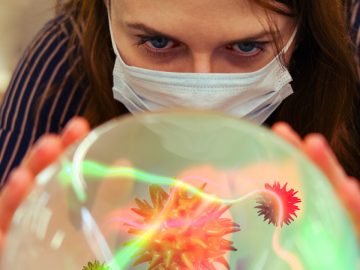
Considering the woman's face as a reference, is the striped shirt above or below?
below

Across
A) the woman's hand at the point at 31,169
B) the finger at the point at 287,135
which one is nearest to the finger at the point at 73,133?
the woman's hand at the point at 31,169

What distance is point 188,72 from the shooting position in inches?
28.8

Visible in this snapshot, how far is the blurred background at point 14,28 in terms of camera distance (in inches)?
58.1

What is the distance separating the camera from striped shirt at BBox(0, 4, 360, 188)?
3.12 ft

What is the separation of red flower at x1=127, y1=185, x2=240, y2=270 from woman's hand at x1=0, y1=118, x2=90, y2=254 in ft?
0.26

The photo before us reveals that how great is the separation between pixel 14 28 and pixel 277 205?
1158 millimetres

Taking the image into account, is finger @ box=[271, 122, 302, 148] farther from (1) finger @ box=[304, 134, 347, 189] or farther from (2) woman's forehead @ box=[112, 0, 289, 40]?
(2) woman's forehead @ box=[112, 0, 289, 40]

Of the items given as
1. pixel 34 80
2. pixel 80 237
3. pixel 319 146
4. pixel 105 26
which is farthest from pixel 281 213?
pixel 34 80

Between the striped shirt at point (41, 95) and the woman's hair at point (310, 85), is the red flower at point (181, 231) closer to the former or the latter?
the woman's hair at point (310, 85)

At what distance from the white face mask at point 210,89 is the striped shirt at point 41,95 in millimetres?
170

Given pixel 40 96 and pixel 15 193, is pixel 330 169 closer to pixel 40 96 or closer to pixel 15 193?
pixel 15 193

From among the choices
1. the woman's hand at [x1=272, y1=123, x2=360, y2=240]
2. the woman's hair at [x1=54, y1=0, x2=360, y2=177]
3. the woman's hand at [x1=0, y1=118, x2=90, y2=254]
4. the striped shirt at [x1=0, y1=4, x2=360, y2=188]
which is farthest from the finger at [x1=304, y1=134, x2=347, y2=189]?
the striped shirt at [x1=0, y1=4, x2=360, y2=188]

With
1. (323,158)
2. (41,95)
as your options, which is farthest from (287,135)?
(41,95)

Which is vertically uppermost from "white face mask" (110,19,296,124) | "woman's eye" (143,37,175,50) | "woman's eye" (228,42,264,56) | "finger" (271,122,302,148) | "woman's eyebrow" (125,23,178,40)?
"woman's eyebrow" (125,23,178,40)
